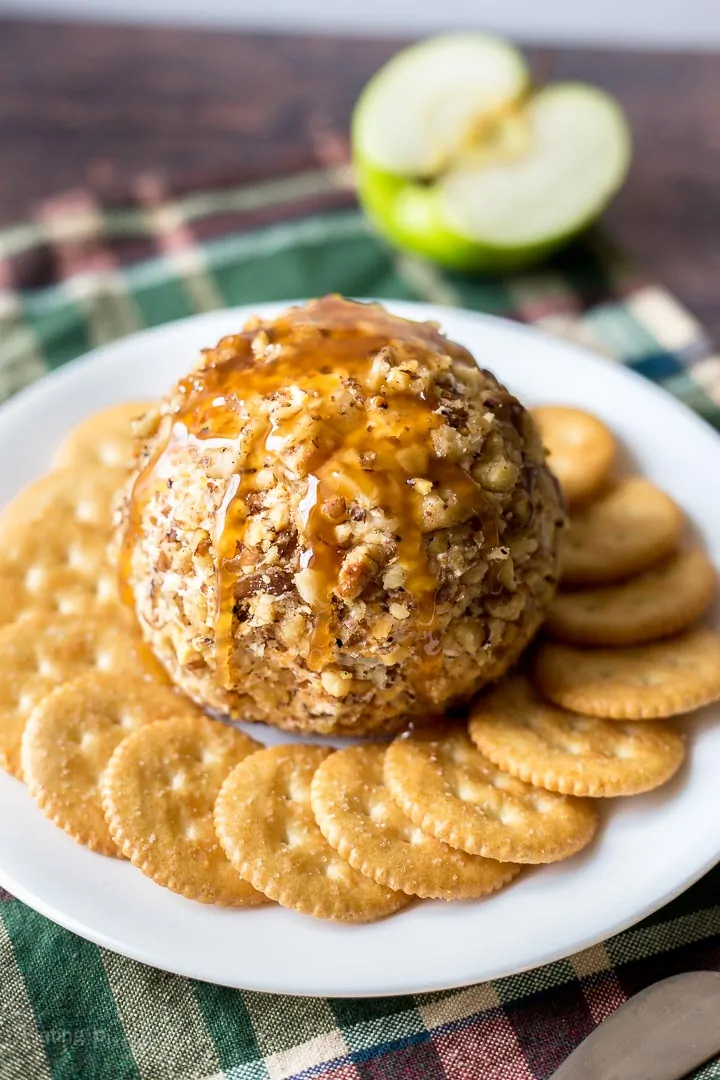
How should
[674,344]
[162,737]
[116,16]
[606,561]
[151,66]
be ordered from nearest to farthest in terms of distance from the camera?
[162,737], [606,561], [674,344], [151,66], [116,16]

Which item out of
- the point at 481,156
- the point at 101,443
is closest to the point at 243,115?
the point at 481,156

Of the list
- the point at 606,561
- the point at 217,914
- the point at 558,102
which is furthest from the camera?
the point at 558,102

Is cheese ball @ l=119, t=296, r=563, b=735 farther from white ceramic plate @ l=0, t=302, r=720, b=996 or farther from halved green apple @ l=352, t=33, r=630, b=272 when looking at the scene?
halved green apple @ l=352, t=33, r=630, b=272

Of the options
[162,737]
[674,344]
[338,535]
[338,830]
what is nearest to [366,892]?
[338,830]

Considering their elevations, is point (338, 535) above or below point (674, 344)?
above

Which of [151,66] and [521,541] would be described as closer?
[521,541]

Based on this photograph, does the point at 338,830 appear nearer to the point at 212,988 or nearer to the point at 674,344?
the point at 212,988

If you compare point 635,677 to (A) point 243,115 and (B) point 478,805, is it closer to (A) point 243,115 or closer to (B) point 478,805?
(B) point 478,805

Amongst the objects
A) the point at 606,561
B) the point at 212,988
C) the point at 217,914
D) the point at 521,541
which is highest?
the point at 521,541
